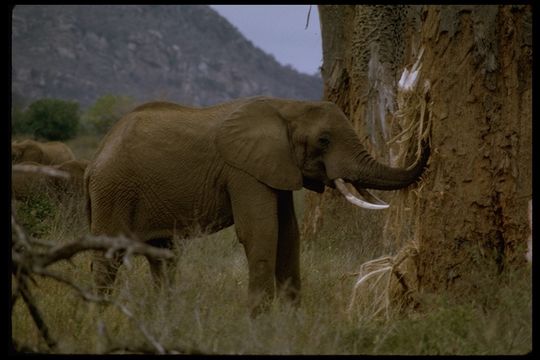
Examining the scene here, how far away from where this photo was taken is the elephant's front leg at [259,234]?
311 inches

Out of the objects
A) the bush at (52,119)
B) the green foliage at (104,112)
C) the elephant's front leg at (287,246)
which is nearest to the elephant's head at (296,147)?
the elephant's front leg at (287,246)

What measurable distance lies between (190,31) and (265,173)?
88301 mm

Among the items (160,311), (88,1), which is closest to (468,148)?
(160,311)

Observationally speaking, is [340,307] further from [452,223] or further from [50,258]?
[50,258]

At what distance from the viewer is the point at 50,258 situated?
17.1 ft

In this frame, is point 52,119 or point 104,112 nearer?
point 52,119

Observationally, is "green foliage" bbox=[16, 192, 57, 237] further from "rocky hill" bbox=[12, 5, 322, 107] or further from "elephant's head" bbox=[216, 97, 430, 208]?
"rocky hill" bbox=[12, 5, 322, 107]

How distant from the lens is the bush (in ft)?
122

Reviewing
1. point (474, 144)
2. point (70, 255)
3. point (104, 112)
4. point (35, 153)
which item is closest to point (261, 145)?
point (474, 144)

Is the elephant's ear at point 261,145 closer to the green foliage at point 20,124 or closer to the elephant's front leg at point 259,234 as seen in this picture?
the elephant's front leg at point 259,234

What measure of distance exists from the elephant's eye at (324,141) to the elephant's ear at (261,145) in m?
0.28

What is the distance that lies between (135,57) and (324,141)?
7555 cm

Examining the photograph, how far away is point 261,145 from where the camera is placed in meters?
8.27

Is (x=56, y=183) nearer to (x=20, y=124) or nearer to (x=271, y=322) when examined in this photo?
(x=271, y=322)
